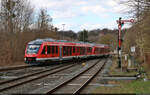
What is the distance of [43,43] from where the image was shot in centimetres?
2245

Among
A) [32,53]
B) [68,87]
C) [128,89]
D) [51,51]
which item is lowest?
[68,87]

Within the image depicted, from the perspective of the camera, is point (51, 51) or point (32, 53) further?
point (51, 51)

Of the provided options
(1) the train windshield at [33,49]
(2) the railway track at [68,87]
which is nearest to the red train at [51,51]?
(1) the train windshield at [33,49]

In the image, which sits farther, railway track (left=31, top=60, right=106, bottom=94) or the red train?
the red train

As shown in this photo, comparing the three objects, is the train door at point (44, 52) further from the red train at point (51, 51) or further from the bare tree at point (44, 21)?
the bare tree at point (44, 21)

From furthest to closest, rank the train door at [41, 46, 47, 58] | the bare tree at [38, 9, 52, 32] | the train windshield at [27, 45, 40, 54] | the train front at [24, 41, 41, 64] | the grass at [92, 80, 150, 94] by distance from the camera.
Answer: the bare tree at [38, 9, 52, 32]
the train door at [41, 46, 47, 58]
the train windshield at [27, 45, 40, 54]
the train front at [24, 41, 41, 64]
the grass at [92, 80, 150, 94]

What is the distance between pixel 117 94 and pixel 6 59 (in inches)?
832

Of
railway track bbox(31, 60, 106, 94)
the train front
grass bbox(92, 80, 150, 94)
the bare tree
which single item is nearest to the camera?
grass bbox(92, 80, 150, 94)

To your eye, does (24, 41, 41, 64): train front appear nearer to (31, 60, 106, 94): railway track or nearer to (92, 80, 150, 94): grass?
(31, 60, 106, 94): railway track

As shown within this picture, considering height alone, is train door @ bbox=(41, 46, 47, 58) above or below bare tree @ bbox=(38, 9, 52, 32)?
below

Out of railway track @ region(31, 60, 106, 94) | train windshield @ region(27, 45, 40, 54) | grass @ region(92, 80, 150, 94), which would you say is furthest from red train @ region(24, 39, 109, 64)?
grass @ region(92, 80, 150, 94)

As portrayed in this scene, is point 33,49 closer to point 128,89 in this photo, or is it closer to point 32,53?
point 32,53

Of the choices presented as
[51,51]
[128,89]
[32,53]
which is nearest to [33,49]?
[32,53]

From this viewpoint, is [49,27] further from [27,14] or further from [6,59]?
[6,59]
